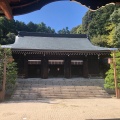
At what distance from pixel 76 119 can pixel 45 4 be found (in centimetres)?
542

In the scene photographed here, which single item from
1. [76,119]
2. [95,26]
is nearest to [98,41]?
[95,26]

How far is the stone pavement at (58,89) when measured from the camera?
49.1ft

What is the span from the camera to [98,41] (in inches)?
1582

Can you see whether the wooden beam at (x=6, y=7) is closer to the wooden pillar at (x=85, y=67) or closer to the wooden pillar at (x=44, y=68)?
Result: the wooden pillar at (x=44, y=68)

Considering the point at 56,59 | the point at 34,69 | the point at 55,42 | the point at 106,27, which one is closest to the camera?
the point at 56,59

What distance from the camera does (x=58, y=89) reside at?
1634cm

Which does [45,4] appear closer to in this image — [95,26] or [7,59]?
[7,59]

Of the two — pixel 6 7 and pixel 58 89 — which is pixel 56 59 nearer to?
pixel 58 89

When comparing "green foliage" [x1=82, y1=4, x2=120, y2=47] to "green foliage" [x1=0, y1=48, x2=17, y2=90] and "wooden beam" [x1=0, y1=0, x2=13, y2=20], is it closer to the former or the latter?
"green foliage" [x1=0, y1=48, x2=17, y2=90]

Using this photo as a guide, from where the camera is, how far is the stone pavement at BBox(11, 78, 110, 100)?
49.1ft

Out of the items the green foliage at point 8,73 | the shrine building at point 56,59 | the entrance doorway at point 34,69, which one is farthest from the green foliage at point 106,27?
the green foliage at point 8,73

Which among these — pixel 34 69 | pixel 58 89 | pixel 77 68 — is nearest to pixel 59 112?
pixel 58 89

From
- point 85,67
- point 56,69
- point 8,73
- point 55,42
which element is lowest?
point 8,73

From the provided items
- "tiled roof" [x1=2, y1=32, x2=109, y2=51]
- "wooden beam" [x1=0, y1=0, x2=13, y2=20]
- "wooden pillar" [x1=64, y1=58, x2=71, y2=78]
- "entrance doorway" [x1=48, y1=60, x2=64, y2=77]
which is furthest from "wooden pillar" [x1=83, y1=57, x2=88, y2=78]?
"wooden beam" [x1=0, y1=0, x2=13, y2=20]
